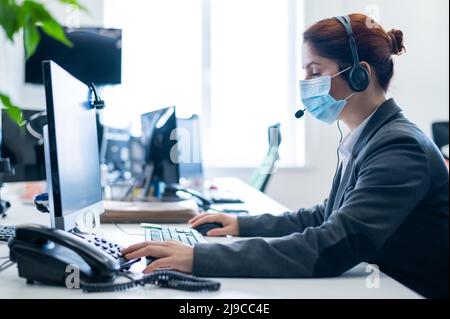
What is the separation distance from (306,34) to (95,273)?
76cm

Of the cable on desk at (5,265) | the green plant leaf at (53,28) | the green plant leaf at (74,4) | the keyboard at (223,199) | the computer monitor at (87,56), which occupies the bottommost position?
the keyboard at (223,199)

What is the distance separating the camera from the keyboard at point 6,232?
1358mm

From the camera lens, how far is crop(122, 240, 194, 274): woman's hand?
946mm

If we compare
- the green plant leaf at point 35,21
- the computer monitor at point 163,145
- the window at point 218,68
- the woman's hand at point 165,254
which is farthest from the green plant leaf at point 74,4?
the window at point 218,68

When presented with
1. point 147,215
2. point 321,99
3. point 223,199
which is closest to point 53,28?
point 321,99

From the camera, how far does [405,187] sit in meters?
0.99

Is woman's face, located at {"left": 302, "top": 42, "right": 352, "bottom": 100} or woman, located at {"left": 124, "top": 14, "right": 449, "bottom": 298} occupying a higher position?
woman's face, located at {"left": 302, "top": 42, "right": 352, "bottom": 100}

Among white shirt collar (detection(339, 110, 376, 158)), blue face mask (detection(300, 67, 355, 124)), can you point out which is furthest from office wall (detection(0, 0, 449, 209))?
white shirt collar (detection(339, 110, 376, 158))

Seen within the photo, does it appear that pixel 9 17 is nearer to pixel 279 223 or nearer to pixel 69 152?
pixel 69 152

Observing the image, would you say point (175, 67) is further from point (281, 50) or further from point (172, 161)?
point (172, 161)

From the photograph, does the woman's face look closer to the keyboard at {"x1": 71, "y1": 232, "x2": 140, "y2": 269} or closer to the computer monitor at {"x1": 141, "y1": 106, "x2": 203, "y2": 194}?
the keyboard at {"x1": 71, "y1": 232, "x2": 140, "y2": 269}

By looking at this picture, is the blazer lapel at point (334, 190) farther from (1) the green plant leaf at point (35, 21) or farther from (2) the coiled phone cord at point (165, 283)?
(1) the green plant leaf at point (35, 21)

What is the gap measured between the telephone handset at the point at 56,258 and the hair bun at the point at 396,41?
81 cm

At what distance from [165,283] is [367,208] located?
0.40 m
